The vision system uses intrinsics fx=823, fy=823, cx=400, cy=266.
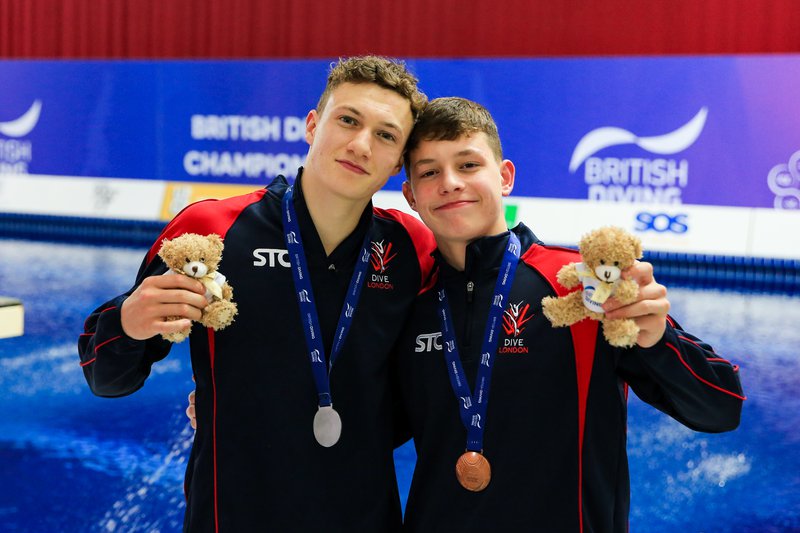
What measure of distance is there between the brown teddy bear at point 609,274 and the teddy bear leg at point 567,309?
0.01 metres

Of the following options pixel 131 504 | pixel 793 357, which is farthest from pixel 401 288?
pixel 793 357

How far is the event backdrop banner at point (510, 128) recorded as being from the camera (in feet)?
29.0

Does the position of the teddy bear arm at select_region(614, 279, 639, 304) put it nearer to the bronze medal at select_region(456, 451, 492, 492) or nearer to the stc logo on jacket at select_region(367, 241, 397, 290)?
the bronze medal at select_region(456, 451, 492, 492)

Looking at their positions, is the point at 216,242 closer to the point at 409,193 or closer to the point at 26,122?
the point at 409,193

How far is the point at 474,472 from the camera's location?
5.54 ft

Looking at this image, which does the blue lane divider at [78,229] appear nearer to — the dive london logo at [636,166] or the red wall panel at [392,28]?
the red wall panel at [392,28]

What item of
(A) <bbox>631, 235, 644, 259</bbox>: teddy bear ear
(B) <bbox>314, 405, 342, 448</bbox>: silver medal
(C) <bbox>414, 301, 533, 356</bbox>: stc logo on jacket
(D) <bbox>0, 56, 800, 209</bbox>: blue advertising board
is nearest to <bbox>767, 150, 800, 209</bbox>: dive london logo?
(D) <bbox>0, 56, 800, 209</bbox>: blue advertising board

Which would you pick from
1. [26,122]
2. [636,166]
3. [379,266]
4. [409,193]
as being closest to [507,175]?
[409,193]

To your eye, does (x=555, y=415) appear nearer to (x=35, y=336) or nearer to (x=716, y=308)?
(x=35, y=336)

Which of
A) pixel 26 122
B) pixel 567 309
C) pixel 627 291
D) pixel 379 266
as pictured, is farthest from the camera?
pixel 26 122

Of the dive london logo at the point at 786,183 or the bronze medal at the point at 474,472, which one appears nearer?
the bronze medal at the point at 474,472

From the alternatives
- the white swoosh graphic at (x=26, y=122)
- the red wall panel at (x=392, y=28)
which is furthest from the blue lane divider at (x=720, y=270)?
the red wall panel at (x=392, y=28)

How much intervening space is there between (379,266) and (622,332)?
601 mm

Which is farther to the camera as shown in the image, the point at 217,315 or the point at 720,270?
the point at 720,270
